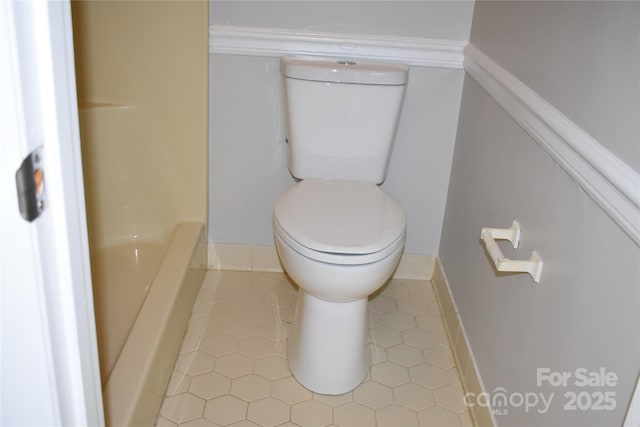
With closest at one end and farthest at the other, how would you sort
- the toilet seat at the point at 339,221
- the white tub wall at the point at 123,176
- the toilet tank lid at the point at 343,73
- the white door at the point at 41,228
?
the white door at the point at 41,228
the toilet seat at the point at 339,221
the toilet tank lid at the point at 343,73
the white tub wall at the point at 123,176

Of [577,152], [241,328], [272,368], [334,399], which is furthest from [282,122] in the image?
[577,152]

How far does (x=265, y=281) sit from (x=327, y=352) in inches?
23.3

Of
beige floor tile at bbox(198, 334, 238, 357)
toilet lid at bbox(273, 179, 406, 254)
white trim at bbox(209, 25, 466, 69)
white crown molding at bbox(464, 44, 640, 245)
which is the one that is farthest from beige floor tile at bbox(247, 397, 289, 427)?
white trim at bbox(209, 25, 466, 69)

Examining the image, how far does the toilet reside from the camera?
1.49m

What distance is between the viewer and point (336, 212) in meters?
1.62

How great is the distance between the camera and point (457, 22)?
6.38 feet

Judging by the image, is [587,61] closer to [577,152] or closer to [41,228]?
[577,152]

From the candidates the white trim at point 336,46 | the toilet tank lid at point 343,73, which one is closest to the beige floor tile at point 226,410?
the toilet tank lid at point 343,73

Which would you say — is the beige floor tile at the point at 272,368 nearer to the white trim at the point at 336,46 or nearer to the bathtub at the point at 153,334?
the bathtub at the point at 153,334

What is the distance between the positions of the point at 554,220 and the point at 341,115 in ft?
2.77

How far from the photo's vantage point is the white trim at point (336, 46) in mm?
1933

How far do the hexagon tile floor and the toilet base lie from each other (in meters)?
0.03

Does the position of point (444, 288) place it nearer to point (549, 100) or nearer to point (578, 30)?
point (549, 100)

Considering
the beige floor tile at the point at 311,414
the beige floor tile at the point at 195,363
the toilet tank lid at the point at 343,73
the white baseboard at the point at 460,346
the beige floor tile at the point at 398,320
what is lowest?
the beige floor tile at the point at 311,414
